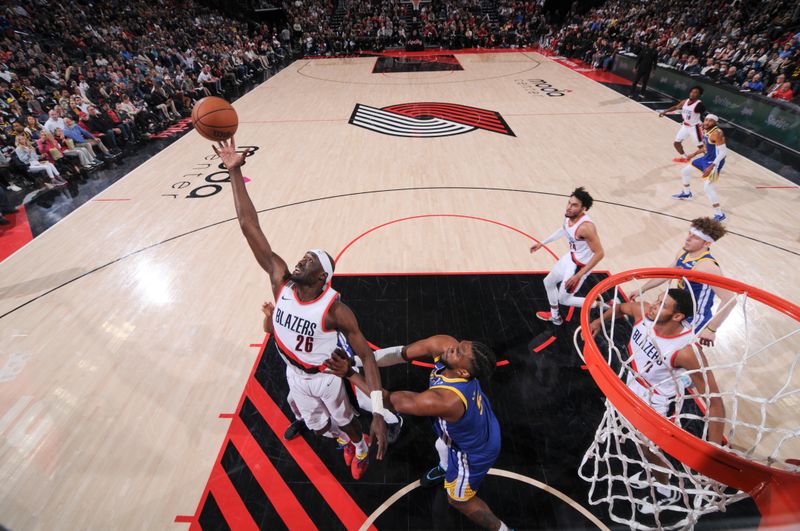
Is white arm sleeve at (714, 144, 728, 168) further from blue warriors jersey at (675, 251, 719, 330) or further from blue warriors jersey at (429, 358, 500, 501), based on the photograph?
blue warriors jersey at (429, 358, 500, 501)

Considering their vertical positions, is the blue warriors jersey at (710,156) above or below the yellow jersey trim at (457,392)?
below

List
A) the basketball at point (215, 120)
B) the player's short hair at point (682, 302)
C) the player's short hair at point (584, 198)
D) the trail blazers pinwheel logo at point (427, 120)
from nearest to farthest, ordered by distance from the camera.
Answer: the player's short hair at point (682, 302) → the player's short hair at point (584, 198) → the basketball at point (215, 120) → the trail blazers pinwheel logo at point (427, 120)

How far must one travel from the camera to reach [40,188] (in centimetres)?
848

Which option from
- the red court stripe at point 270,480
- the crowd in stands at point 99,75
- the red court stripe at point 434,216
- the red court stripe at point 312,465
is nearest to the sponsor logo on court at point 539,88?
the red court stripe at point 434,216

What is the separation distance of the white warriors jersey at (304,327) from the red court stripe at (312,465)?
1213 mm

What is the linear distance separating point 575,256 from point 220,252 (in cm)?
508

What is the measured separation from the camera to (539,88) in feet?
49.1

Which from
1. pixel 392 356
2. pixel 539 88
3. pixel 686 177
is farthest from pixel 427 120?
pixel 392 356

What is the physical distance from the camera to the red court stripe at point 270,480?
3119 millimetres

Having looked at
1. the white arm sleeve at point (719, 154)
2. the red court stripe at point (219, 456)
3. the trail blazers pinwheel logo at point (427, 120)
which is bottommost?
the red court stripe at point (219, 456)

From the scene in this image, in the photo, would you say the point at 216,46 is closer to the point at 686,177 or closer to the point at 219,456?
the point at 686,177

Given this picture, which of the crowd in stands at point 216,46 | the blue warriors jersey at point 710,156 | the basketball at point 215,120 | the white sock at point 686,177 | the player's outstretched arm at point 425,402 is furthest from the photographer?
the crowd in stands at point 216,46

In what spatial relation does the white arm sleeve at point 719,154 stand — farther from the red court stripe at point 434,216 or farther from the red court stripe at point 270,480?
the red court stripe at point 270,480

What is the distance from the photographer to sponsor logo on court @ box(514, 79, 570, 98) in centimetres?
1421
